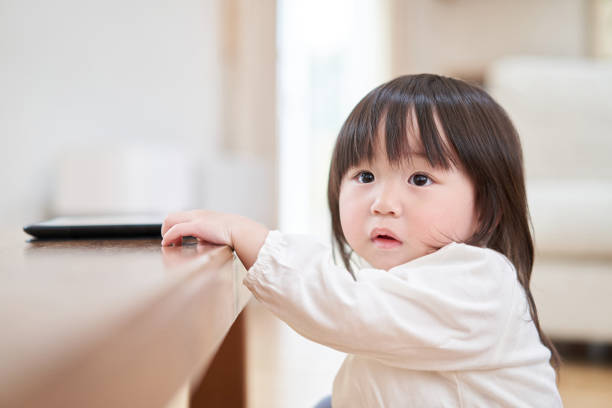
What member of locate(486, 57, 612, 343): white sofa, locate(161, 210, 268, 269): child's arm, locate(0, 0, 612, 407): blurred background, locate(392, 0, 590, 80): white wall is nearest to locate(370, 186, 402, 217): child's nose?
locate(161, 210, 268, 269): child's arm

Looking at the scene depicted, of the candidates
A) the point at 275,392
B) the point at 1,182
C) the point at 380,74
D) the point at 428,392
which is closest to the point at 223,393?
the point at 428,392

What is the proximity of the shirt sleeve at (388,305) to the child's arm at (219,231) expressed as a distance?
1cm

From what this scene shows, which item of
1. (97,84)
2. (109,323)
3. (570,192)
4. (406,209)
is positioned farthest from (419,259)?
(97,84)

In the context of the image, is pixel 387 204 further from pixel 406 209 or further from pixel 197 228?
pixel 197 228

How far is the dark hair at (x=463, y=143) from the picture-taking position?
660 mm

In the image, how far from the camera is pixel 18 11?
2023 mm

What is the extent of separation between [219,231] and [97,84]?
2.16 metres

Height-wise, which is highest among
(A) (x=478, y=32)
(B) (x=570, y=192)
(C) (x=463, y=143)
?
(A) (x=478, y=32)

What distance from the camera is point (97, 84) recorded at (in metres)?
2.46

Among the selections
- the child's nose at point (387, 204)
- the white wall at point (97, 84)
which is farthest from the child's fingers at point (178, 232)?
the white wall at point (97, 84)

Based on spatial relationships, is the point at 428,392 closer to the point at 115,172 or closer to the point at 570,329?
the point at 570,329

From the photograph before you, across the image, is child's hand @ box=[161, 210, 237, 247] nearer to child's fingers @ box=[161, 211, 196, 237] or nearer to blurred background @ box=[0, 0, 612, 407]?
child's fingers @ box=[161, 211, 196, 237]

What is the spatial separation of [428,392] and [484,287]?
0.13 metres

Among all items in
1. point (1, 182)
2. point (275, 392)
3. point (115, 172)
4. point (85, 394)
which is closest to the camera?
point (85, 394)
